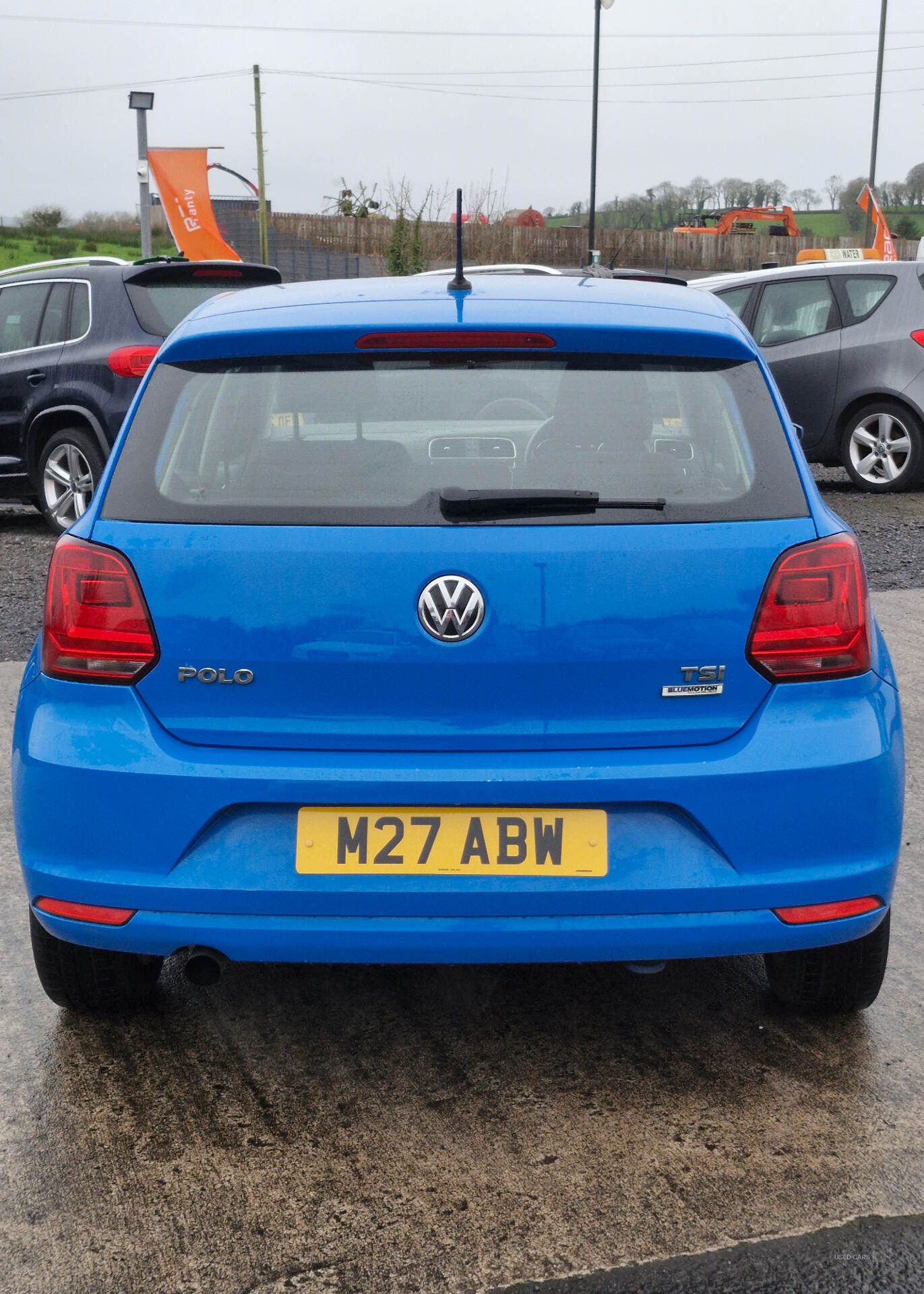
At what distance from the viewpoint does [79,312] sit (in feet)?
34.0

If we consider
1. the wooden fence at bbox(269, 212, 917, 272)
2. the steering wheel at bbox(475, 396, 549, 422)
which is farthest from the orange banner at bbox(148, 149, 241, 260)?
the steering wheel at bbox(475, 396, 549, 422)

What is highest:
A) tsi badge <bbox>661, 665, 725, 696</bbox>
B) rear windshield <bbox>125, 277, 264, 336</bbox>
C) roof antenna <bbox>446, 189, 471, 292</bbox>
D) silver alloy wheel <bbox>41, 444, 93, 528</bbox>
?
roof antenna <bbox>446, 189, 471, 292</bbox>

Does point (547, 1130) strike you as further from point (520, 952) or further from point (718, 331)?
point (718, 331)

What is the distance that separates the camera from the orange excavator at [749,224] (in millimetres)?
56250

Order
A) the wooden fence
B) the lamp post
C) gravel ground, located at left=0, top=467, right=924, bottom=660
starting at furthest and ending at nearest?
the wooden fence → the lamp post → gravel ground, located at left=0, top=467, right=924, bottom=660

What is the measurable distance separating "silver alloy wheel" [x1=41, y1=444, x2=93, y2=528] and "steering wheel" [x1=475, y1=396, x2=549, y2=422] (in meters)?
7.67

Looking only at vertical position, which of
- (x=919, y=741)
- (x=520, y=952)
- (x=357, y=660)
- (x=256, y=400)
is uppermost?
(x=256, y=400)

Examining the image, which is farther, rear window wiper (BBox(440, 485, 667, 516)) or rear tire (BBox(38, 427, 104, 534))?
rear tire (BBox(38, 427, 104, 534))

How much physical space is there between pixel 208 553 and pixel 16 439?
841 cm

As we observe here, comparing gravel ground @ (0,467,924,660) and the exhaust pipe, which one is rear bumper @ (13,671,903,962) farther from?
gravel ground @ (0,467,924,660)

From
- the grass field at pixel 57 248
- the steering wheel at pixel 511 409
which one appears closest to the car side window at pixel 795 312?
the steering wheel at pixel 511 409

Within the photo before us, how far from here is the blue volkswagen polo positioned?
2570 millimetres

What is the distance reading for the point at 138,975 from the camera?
3176 mm

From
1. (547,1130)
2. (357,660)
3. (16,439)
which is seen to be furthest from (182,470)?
(16,439)
